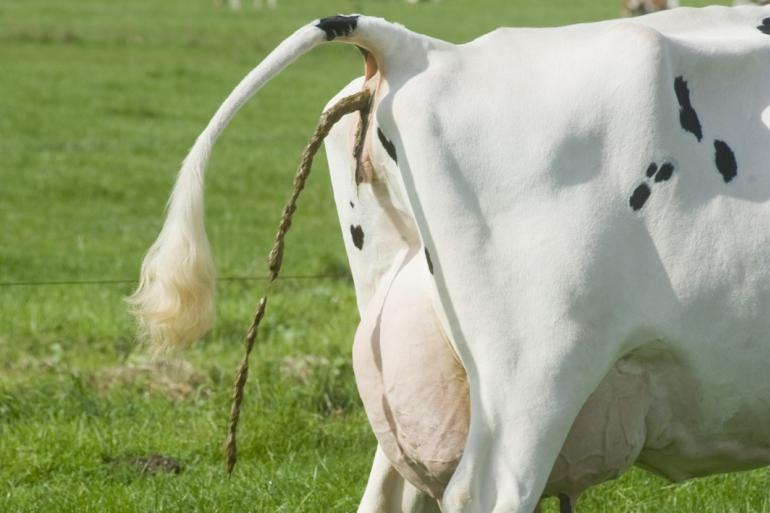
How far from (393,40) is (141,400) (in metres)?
3.33

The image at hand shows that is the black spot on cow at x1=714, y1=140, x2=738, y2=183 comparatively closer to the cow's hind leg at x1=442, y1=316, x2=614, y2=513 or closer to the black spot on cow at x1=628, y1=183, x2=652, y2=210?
the black spot on cow at x1=628, y1=183, x2=652, y2=210

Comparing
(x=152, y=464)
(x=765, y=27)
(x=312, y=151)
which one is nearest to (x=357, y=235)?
(x=312, y=151)

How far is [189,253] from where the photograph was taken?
3980mm

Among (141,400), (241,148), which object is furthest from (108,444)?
(241,148)

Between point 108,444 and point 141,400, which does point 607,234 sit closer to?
point 108,444

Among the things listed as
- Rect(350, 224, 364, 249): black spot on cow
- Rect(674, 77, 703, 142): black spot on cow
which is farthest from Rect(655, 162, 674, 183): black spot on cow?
Rect(350, 224, 364, 249): black spot on cow

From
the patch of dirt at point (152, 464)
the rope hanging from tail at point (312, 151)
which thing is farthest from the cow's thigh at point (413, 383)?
the patch of dirt at point (152, 464)

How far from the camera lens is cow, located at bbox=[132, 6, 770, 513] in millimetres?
3668

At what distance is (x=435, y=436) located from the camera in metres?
3.89

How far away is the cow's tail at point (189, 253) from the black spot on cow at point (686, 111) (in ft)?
2.19

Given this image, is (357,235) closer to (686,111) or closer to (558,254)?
(558,254)

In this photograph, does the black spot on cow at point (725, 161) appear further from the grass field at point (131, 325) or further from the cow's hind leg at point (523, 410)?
the grass field at point (131, 325)

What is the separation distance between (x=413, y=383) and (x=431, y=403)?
0.07 meters

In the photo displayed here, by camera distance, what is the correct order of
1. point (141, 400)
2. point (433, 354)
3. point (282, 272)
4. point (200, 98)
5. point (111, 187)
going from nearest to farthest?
1. point (433, 354)
2. point (141, 400)
3. point (282, 272)
4. point (111, 187)
5. point (200, 98)
